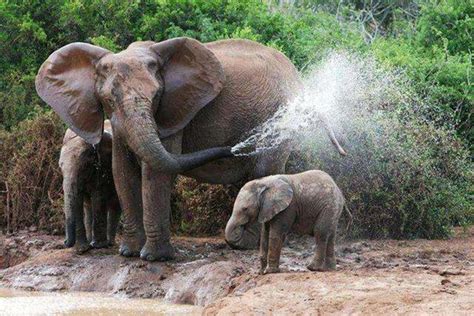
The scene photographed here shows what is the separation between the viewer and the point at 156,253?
11.5 metres

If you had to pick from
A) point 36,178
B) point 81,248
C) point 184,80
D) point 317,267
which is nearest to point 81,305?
point 81,248

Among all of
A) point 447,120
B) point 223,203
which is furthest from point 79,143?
point 447,120

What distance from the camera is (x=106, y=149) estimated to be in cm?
1243

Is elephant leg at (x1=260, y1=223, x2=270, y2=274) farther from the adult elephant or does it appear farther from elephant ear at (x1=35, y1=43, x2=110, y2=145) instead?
elephant ear at (x1=35, y1=43, x2=110, y2=145)

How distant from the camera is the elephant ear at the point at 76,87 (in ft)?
38.9

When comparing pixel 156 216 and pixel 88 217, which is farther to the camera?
pixel 88 217

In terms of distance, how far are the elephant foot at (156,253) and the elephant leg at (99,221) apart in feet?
3.34

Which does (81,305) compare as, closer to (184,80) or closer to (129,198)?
(129,198)

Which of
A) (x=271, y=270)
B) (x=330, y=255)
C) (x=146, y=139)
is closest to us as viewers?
(x=271, y=270)

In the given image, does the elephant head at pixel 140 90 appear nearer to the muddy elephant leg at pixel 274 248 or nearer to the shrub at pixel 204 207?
the muddy elephant leg at pixel 274 248

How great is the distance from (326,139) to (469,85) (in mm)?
3973

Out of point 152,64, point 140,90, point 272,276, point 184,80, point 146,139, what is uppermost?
point 152,64

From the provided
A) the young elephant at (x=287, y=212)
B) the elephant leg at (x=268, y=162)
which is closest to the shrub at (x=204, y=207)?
the elephant leg at (x=268, y=162)

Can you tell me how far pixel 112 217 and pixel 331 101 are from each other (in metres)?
3.21
